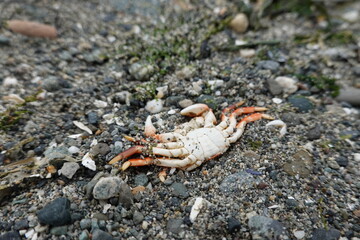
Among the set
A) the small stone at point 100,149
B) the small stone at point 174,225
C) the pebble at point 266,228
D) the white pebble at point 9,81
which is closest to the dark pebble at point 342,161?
the pebble at point 266,228

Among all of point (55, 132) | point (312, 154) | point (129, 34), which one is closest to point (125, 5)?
point (129, 34)

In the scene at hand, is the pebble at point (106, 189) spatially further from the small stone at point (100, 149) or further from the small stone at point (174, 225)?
the small stone at point (174, 225)

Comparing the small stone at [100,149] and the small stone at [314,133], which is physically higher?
the small stone at [100,149]

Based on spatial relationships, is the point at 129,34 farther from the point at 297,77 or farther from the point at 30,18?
the point at 297,77

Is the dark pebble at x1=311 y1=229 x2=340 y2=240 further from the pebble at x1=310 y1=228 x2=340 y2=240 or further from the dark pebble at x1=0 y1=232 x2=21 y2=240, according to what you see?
the dark pebble at x1=0 y1=232 x2=21 y2=240

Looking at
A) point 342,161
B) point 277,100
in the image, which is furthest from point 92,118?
→ point 342,161

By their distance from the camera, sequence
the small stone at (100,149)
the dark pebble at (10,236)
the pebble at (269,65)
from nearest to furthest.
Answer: the dark pebble at (10,236)
the small stone at (100,149)
the pebble at (269,65)
